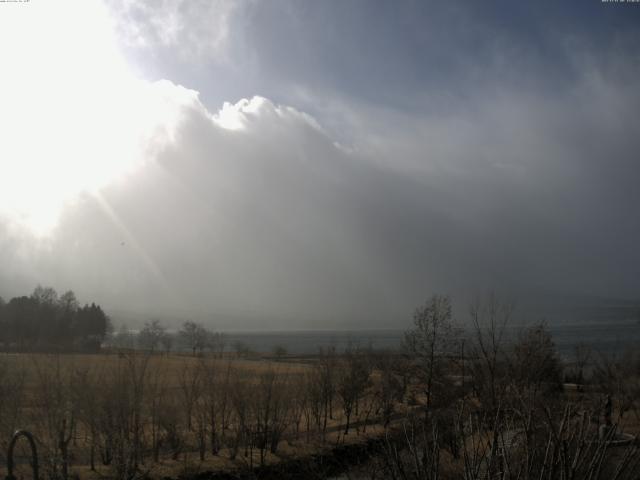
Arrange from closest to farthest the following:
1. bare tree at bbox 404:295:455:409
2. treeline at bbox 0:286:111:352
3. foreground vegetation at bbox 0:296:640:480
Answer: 1. foreground vegetation at bbox 0:296:640:480
2. bare tree at bbox 404:295:455:409
3. treeline at bbox 0:286:111:352

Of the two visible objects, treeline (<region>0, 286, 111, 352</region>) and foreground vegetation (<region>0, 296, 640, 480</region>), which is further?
treeline (<region>0, 286, 111, 352</region>)

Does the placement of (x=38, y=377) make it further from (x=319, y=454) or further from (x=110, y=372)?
(x=319, y=454)

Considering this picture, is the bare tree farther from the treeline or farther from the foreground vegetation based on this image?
the treeline

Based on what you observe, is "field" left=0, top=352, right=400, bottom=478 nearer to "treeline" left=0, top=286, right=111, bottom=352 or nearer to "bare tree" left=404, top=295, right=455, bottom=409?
"bare tree" left=404, top=295, right=455, bottom=409

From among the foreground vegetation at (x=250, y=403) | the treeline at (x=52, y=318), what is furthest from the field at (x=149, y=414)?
Result: the treeline at (x=52, y=318)

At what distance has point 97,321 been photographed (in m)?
127

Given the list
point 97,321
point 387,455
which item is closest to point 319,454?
point 387,455

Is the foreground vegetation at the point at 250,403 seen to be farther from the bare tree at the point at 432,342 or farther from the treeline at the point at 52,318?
the treeline at the point at 52,318

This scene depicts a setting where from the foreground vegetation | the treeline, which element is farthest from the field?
the treeline

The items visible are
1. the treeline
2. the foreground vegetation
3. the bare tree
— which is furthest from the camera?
the treeline

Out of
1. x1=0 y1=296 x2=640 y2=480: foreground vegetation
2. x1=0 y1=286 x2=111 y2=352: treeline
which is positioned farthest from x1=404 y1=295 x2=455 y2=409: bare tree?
x1=0 y1=286 x2=111 y2=352: treeline

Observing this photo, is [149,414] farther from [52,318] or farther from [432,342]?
[52,318]

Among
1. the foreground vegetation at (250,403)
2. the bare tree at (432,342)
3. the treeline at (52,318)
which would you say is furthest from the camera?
the treeline at (52,318)

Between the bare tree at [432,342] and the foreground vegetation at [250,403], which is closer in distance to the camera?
the foreground vegetation at [250,403]
